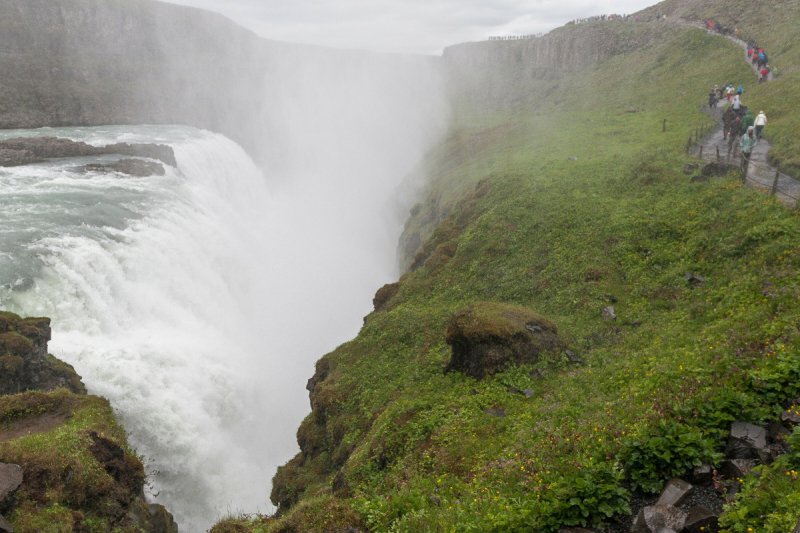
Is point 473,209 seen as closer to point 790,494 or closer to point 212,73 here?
point 790,494

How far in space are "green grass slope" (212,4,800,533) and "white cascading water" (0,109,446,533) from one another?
627 centimetres

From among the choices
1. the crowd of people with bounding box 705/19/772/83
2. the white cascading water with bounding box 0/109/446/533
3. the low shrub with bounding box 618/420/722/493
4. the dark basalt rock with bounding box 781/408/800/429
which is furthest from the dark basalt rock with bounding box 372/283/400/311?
the crowd of people with bounding box 705/19/772/83

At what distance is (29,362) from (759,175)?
3162 centimetres

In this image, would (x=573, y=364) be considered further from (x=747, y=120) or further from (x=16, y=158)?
(x=16, y=158)

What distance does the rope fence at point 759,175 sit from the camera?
57.1ft

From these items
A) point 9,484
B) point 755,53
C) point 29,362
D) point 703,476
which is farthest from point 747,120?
point 29,362

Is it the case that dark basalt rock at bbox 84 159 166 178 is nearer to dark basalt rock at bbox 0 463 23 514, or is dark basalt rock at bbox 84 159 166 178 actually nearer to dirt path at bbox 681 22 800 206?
dark basalt rock at bbox 0 463 23 514

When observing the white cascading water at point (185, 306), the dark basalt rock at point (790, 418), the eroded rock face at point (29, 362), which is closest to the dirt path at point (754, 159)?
the dark basalt rock at point (790, 418)

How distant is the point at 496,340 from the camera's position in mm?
14984

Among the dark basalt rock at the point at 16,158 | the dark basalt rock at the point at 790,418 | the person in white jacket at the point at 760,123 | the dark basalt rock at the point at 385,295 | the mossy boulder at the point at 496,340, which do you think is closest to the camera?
the dark basalt rock at the point at 790,418

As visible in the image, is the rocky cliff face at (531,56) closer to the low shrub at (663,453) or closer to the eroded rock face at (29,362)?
the low shrub at (663,453)

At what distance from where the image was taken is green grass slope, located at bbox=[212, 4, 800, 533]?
725 cm

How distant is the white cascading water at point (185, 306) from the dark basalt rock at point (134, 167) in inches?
52.9

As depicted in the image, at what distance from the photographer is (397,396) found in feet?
52.6
